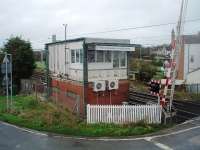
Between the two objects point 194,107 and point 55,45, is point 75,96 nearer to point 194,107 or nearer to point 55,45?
point 55,45

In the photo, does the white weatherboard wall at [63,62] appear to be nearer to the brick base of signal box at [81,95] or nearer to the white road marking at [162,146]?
the brick base of signal box at [81,95]

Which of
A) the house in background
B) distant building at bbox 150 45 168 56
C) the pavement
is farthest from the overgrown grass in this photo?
distant building at bbox 150 45 168 56

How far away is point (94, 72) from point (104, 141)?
24.8ft

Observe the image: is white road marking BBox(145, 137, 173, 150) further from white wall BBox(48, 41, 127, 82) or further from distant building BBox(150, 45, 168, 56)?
distant building BBox(150, 45, 168, 56)

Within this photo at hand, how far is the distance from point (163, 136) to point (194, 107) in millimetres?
11100

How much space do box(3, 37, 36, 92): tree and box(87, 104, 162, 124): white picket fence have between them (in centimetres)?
2179

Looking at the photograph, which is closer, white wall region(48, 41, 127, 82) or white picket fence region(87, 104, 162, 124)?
white picket fence region(87, 104, 162, 124)

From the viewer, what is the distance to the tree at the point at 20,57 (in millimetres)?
40062

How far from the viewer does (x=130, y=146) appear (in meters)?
15.2

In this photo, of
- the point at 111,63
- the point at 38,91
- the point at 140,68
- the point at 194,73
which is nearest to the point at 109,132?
the point at 111,63

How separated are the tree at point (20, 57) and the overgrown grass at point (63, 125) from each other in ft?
53.8

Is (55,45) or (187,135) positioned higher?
(55,45)

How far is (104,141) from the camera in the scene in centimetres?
1616

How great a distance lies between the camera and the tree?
4006 cm
